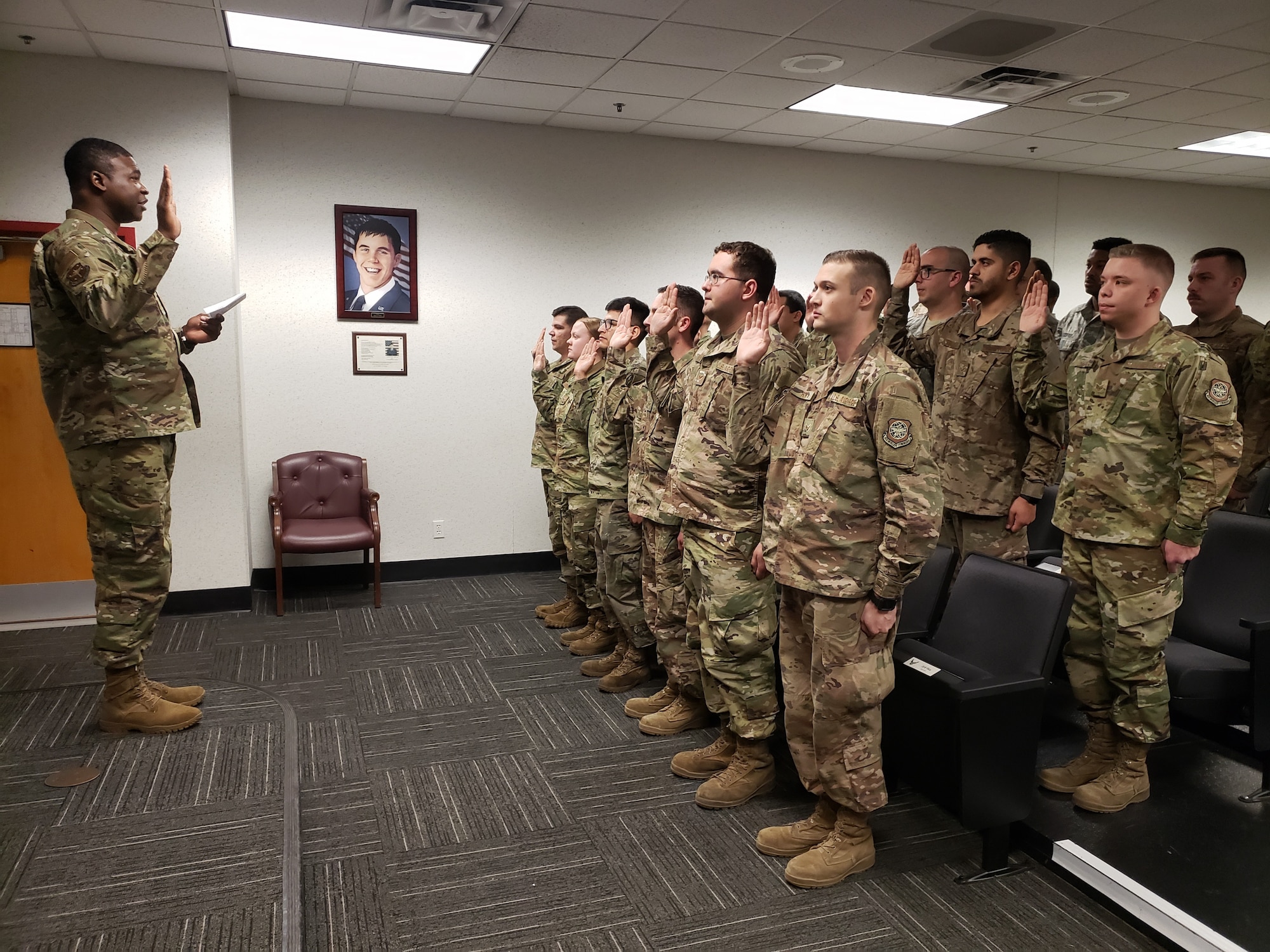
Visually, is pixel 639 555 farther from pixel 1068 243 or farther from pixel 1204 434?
pixel 1068 243

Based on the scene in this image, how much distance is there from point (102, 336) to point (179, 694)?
4.47ft

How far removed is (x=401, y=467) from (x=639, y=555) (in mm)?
2484

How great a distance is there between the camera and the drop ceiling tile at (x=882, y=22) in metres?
3.70

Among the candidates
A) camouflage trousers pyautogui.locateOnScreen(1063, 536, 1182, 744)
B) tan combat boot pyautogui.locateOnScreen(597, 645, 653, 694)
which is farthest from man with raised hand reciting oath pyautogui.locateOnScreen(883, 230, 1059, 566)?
tan combat boot pyautogui.locateOnScreen(597, 645, 653, 694)

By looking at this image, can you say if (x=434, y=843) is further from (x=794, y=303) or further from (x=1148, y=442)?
(x=794, y=303)

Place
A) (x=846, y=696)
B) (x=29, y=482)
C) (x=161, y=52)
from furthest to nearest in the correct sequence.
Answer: (x=29, y=482) → (x=161, y=52) → (x=846, y=696)

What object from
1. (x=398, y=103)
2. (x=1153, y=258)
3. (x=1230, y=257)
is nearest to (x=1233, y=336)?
(x=1230, y=257)

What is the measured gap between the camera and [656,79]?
473 cm

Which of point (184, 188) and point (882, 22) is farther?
point (184, 188)

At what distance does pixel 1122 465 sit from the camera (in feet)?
8.76

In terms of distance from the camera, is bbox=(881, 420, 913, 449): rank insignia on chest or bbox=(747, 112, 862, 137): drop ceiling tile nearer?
bbox=(881, 420, 913, 449): rank insignia on chest

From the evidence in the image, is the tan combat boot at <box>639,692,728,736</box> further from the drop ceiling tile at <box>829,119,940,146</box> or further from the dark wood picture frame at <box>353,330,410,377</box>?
the drop ceiling tile at <box>829,119,940,146</box>

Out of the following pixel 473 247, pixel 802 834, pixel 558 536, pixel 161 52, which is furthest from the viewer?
pixel 473 247

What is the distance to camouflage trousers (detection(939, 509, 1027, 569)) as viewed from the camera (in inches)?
128
